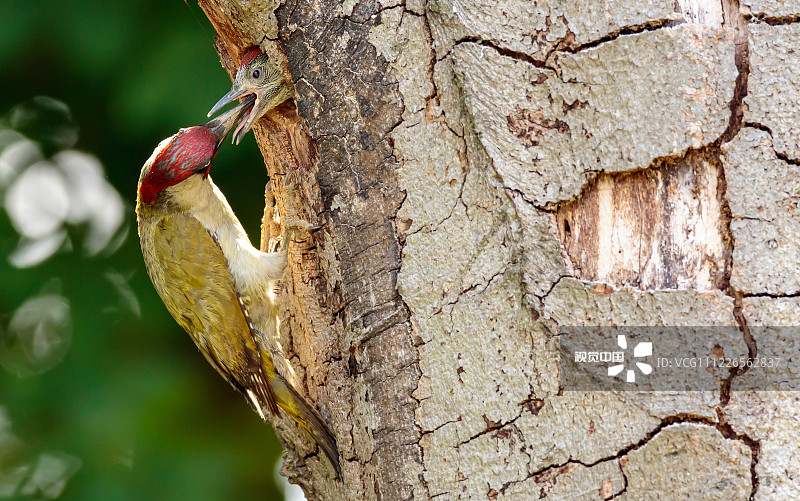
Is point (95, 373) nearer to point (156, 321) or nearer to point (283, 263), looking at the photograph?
point (156, 321)

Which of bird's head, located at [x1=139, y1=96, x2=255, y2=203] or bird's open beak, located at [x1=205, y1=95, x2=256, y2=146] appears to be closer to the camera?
bird's open beak, located at [x1=205, y1=95, x2=256, y2=146]

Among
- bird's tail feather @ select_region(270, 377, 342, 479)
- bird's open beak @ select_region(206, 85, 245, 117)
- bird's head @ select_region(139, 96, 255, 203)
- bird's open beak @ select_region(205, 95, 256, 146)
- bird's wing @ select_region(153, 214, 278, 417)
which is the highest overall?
bird's open beak @ select_region(206, 85, 245, 117)

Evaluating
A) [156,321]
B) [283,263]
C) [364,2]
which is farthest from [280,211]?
[156,321]

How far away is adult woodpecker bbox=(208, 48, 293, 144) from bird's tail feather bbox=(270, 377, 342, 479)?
0.90 metres

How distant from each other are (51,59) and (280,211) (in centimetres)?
147

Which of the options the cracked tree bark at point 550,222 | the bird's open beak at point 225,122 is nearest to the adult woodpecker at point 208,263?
the bird's open beak at point 225,122

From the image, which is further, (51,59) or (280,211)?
(51,59)

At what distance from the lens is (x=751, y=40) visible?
4.95ft

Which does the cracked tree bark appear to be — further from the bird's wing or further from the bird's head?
the bird's wing

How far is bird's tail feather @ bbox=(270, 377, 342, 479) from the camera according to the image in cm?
212

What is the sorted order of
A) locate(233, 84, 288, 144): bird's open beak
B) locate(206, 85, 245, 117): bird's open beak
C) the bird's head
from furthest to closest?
the bird's head → locate(206, 85, 245, 117): bird's open beak → locate(233, 84, 288, 144): bird's open beak

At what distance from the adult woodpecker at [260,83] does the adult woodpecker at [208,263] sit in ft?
1.56

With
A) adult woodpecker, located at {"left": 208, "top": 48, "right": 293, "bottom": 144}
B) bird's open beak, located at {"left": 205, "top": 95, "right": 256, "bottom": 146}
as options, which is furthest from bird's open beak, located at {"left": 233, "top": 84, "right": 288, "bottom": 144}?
bird's open beak, located at {"left": 205, "top": 95, "right": 256, "bottom": 146}

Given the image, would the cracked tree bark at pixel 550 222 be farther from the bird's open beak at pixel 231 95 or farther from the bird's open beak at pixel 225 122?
the bird's open beak at pixel 225 122
